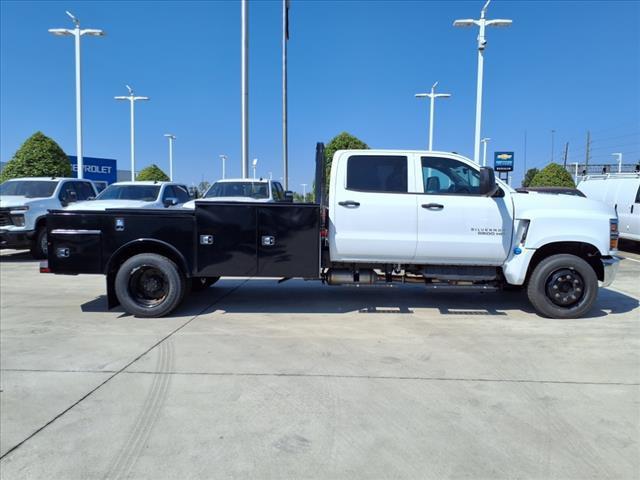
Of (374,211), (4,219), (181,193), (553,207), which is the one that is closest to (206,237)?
(374,211)

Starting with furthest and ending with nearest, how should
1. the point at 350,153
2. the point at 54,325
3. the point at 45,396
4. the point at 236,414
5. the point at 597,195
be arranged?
the point at 597,195
the point at 350,153
the point at 54,325
the point at 45,396
the point at 236,414

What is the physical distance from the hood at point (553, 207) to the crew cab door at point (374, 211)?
57.8 inches

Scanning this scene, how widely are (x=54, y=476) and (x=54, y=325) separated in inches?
153

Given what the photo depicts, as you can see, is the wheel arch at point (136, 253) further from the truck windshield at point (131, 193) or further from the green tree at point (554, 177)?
the green tree at point (554, 177)

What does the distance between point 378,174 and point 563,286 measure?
2.94 m

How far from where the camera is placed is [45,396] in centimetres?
422

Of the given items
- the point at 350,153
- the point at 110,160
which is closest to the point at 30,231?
the point at 350,153

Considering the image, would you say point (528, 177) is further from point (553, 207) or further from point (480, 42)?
point (553, 207)

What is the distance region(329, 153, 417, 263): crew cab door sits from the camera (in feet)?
21.5

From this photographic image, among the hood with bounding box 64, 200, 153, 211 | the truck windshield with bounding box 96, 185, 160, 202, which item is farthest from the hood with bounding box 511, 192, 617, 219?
the truck windshield with bounding box 96, 185, 160, 202

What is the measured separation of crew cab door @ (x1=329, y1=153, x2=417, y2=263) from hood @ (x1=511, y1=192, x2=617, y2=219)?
147 centimetres

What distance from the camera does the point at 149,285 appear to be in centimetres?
684

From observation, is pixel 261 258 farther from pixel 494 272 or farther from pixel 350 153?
pixel 494 272

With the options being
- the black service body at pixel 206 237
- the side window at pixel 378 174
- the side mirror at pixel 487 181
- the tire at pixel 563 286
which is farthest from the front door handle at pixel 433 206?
the tire at pixel 563 286
